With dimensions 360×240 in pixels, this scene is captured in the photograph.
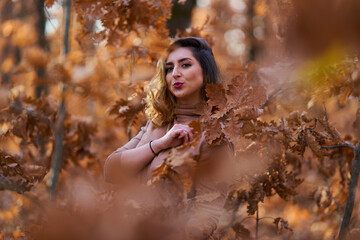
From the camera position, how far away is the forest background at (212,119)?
1.72ft

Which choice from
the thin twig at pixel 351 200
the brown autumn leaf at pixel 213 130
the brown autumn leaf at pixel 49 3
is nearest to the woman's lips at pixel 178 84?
the brown autumn leaf at pixel 213 130

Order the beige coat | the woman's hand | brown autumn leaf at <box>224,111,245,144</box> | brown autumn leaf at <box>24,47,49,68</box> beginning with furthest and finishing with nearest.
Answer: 1. brown autumn leaf at <box>24,47,49,68</box>
2. the woman's hand
3. brown autumn leaf at <box>224,111,245,144</box>
4. the beige coat

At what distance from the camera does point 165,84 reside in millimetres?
1859

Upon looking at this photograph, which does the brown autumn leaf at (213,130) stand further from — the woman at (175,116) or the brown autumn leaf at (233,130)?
the woman at (175,116)

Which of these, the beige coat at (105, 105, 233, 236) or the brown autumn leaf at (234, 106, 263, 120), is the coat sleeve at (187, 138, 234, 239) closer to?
the beige coat at (105, 105, 233, 236)

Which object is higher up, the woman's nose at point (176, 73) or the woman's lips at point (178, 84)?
the woman's nose at point (176, 73)

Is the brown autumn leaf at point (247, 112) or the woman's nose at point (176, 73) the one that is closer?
the brown autumn leaf at point (247, 112)

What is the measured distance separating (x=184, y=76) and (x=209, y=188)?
60 cm

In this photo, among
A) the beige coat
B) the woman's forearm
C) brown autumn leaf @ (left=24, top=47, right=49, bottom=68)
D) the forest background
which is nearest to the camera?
the forest background

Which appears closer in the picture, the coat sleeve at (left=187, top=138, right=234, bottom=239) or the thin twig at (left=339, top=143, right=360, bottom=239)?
the coat sleeve at (left=187, top=138, right=234, bottom=239)

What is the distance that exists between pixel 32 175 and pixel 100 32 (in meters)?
1.05

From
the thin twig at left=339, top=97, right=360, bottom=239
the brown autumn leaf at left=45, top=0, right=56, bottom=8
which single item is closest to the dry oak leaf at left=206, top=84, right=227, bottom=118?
the thin twig at left=339, top=97, right=360, bottom=239

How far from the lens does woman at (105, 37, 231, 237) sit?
5.02ft

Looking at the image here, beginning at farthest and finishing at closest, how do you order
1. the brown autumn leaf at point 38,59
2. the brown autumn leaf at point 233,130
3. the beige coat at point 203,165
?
the brown autumn leaf at point 38,59 → the brown autumn leaf at point 233,130 → the beige coat at point 203,165
